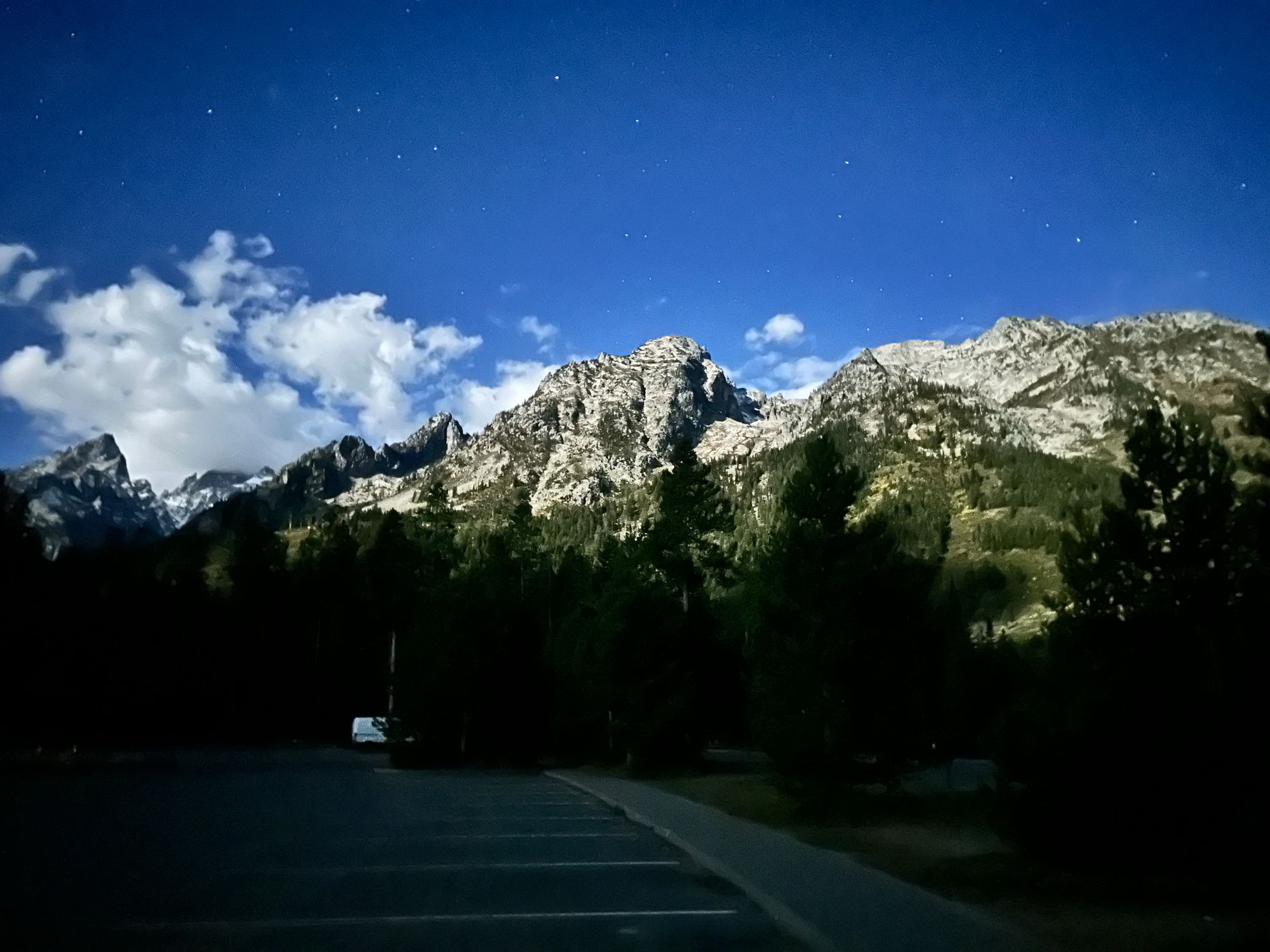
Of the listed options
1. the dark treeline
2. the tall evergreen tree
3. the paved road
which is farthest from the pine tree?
the tall evergreen tree

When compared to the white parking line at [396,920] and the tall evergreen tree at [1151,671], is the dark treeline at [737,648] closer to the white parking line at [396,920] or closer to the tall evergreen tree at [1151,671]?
the tall evergreen tree at [1151,671]

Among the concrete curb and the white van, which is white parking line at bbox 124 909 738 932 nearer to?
the concrete curb

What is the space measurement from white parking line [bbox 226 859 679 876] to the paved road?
48 millimetres

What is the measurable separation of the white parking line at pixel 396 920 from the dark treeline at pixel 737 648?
4699 millimetres

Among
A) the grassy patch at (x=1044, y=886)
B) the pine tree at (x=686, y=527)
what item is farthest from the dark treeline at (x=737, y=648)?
the grassy patch at (x=1044, y=886)

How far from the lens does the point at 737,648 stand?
39.0 metres

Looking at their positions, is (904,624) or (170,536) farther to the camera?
(170,536)

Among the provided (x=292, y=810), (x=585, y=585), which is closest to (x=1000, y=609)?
(x=585, y=585)

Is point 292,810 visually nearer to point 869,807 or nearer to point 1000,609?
point 869,807

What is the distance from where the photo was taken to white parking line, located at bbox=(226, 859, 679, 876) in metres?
12.3

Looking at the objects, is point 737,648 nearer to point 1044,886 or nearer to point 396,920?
point 1044,886

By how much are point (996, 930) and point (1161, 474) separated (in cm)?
1679

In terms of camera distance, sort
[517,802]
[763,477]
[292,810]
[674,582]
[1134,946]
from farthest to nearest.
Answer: [763,477] < [674,582] < [517,802] < [292,810] < [1134,946]

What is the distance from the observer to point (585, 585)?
70.1 m
